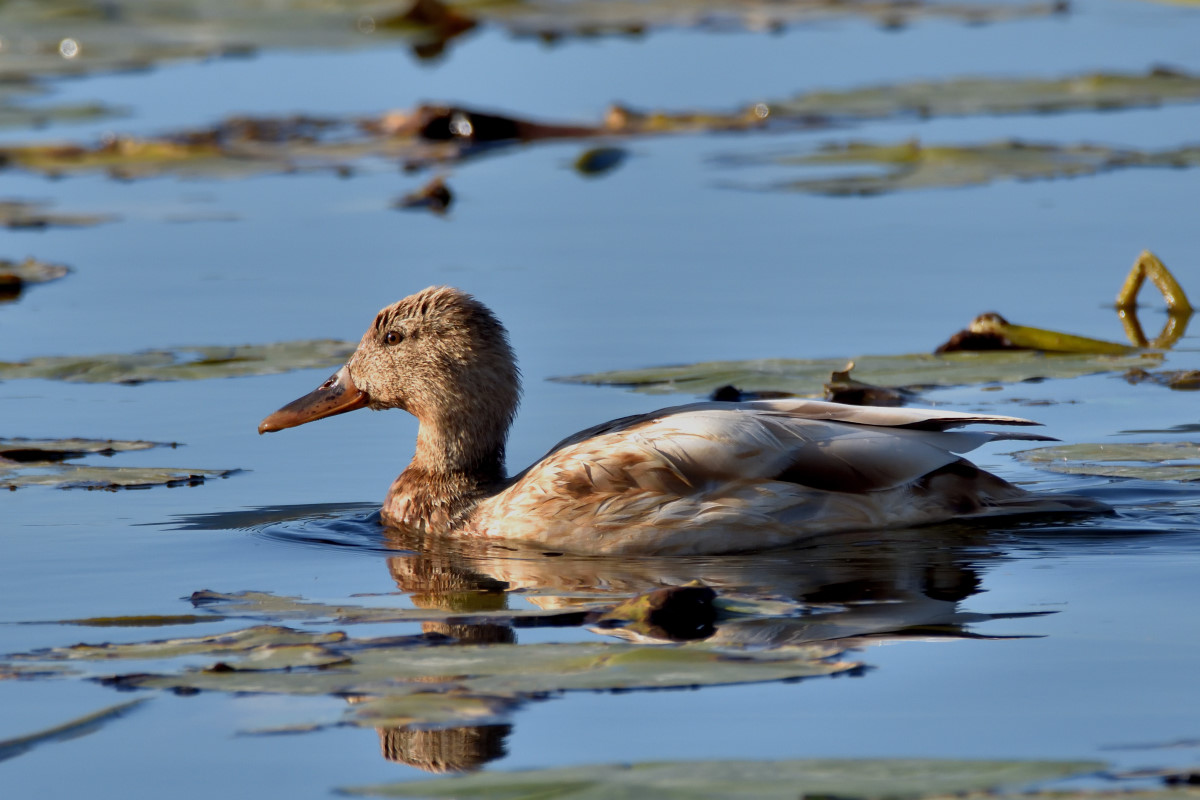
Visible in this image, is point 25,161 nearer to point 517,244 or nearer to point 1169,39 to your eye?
point 517,244

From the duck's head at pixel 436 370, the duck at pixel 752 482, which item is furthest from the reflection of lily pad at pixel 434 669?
the duck's head at pixel 436 370

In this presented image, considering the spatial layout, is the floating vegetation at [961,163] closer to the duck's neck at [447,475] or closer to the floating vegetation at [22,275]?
the floating vegetation at [22,275]

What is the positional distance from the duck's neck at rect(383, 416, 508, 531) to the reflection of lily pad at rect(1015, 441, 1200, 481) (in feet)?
7.08

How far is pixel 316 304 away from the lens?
11000mm

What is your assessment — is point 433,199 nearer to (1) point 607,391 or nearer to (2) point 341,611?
(1) point 607,391

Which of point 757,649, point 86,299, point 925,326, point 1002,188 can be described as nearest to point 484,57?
point 1002,188

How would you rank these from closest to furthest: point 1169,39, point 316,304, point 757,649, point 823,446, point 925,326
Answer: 1. point 757,649
2. point 823,446
3. point 925,326
4. point 316,304
5. point 1169,39

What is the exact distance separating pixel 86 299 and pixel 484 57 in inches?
412

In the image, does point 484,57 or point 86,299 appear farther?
point 484,57

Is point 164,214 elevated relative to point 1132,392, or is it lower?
elevated

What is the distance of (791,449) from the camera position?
23.4 feet

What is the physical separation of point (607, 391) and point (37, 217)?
5.18 m

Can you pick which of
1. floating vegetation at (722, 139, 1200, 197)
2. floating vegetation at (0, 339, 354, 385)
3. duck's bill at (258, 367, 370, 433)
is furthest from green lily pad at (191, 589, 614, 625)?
floating vegetation at (722, 139, 1200, 197)

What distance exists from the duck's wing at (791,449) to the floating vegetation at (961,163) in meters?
5.35
